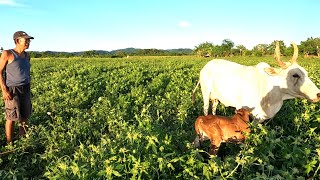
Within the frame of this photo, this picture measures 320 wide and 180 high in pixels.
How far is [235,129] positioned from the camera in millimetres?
4262

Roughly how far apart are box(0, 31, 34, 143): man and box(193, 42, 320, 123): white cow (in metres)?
3.60

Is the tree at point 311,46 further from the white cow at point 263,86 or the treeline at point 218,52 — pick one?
the white cow at point 263,86

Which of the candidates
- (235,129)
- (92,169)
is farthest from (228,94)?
(92,169)

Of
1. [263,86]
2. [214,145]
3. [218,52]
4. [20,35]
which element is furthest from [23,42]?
[218,52]

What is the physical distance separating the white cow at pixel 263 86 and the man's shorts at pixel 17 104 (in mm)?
3622

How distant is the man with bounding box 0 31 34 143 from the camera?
582 centimetres

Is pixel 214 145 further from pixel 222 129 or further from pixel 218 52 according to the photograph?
pixel 218 52

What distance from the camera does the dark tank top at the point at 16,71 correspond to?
5.88 m

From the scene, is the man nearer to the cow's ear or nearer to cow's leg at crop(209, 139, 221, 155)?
Result: cow's leg at crop(209, 139, 221, 155)

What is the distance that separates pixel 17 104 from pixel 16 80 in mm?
424

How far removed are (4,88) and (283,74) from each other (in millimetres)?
4629

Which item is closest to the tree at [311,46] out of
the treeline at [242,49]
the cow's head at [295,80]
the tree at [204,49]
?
the treeline at [242,49]

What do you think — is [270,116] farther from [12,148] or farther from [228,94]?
[12,148]

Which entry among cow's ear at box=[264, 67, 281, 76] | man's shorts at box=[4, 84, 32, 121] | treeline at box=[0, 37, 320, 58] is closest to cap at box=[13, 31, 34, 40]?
man's shorts at box=[4, 84, 32, 121]
